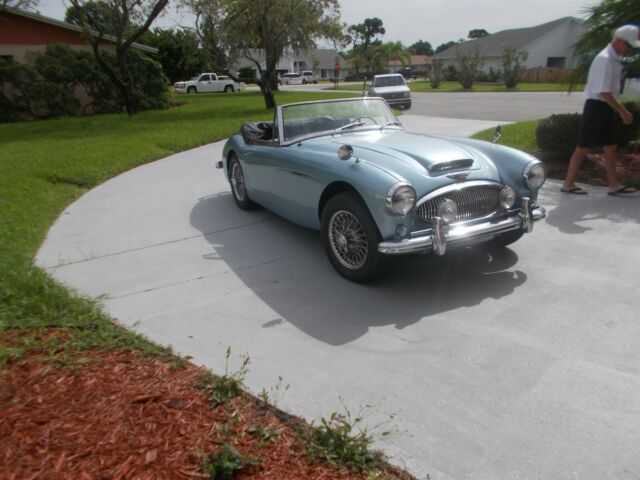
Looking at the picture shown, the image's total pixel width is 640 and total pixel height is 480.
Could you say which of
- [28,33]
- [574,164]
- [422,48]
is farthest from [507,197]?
[422,48]

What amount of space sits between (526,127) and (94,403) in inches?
457

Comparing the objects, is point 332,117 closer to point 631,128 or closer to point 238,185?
point 238,185

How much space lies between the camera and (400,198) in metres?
3.61

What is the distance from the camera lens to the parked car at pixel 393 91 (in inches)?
841

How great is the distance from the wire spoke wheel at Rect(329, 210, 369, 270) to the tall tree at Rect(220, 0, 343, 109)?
15526 mm

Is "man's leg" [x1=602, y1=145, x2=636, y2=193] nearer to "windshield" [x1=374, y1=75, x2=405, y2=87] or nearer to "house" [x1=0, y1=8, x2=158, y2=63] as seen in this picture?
"windshield" [x1=374, y1=75, x2=405, y2=87]

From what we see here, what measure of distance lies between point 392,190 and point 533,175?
143 centimetres

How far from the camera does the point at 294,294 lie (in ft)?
13.2

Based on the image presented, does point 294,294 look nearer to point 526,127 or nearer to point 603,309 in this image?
point 603,309

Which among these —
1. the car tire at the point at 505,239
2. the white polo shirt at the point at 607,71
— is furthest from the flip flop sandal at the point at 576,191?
the car tire at the point at 505,239

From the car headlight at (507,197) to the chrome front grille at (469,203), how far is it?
31 mm

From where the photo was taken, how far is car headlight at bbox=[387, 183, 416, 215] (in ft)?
11.8

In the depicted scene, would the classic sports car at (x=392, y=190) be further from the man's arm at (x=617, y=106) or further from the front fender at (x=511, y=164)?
the man's arm at (x=617, y=106)

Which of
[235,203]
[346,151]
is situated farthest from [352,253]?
[235,203]
